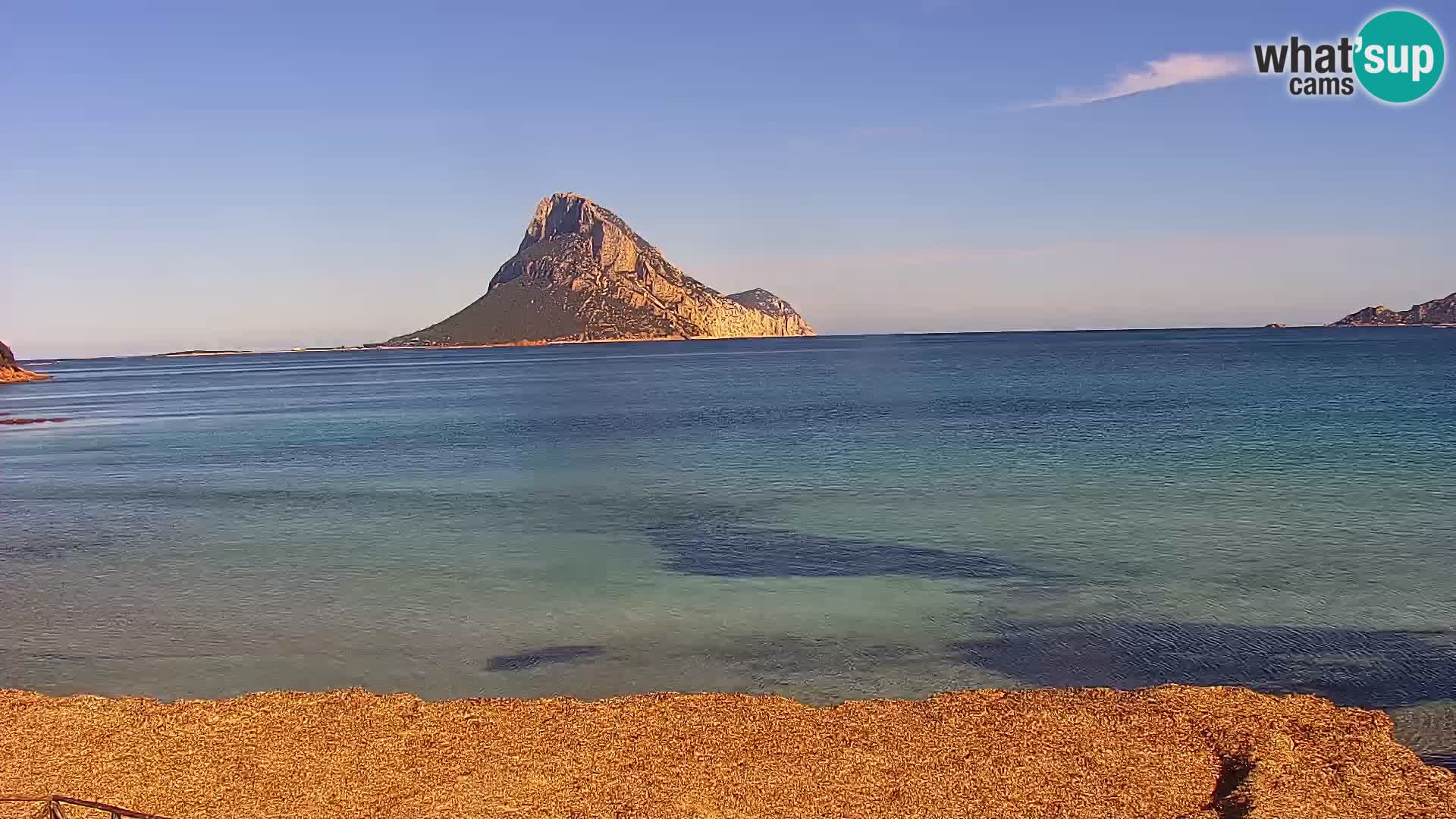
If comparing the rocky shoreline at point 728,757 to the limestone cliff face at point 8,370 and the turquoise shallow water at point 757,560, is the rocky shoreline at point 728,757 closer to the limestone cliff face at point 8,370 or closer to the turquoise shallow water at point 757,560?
the turquoise shallow water at point 757,560

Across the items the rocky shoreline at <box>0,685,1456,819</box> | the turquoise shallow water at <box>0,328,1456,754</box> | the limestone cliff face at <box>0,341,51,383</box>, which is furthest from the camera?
the limestone cliff face at <box>0,341,51,383</box>

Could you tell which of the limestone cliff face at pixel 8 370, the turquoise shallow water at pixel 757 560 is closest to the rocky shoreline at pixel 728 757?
the turquoise shallow water at pixel 757 560

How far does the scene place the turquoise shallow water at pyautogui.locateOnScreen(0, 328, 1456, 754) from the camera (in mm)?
16609

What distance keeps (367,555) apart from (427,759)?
45.7 feet

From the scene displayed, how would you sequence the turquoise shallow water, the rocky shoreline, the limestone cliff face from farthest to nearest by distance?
the limestone cliff face
the turquoise shallow water
the rocky shoreline

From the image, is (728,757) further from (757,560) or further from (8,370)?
(8,370)

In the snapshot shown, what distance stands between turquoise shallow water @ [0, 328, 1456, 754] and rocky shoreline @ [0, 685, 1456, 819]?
1.51 metres

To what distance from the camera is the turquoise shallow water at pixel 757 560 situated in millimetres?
16609

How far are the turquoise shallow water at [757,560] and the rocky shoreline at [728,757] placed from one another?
1513 mm

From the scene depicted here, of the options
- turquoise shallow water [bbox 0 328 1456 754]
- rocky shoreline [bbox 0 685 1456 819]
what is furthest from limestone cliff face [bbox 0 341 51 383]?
rocky shoreline [bbox 0 685 1456 819]

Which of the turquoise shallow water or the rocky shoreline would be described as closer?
the rocky shoreline

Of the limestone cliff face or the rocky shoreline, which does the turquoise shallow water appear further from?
the limestone cliff face

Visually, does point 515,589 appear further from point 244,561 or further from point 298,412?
point 298,412

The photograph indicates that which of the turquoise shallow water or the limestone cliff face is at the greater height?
the limestone cliff face
